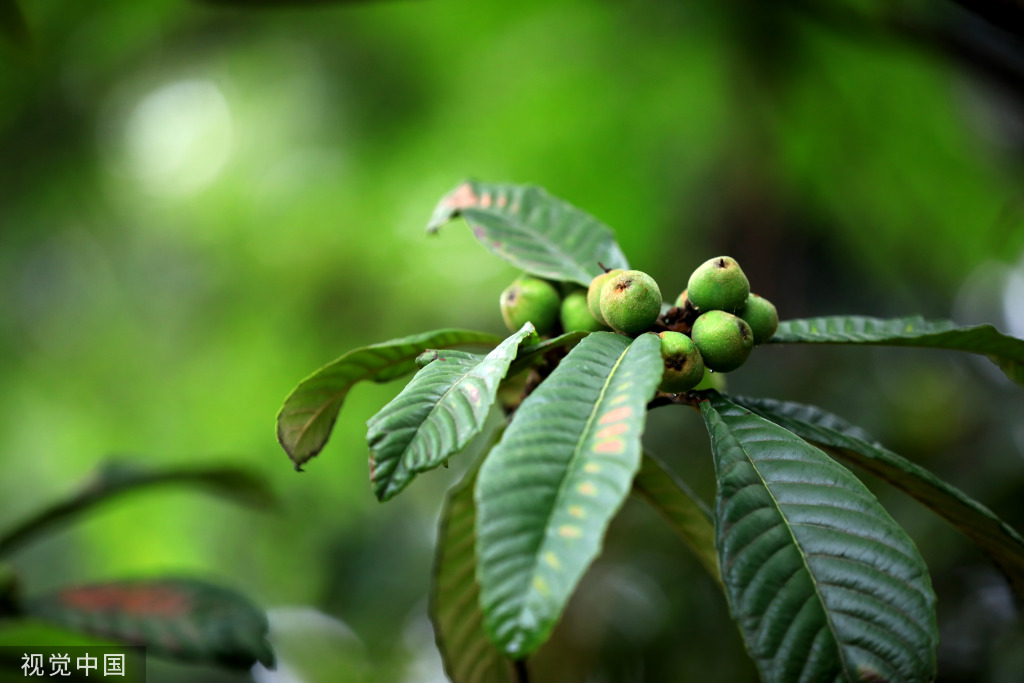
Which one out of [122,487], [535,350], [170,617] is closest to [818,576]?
[535,350]

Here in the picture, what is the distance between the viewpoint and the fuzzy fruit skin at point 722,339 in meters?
0.91

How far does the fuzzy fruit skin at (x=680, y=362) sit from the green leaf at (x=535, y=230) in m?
0.23

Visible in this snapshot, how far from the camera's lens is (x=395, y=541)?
11.8 ft

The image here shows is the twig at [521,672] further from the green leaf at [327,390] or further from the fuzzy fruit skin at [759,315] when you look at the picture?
the fuzzy fruit skin at [759,315]

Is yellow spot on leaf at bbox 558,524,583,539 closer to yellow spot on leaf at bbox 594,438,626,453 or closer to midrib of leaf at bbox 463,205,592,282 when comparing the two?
yellow spot on leaf at bbox 594,438,626,453

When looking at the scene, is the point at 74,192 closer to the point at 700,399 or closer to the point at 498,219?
the point at 498,219

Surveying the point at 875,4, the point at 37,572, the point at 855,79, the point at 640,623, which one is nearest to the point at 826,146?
the point at 855,79

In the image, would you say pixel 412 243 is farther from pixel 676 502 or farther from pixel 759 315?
pixel 759 315

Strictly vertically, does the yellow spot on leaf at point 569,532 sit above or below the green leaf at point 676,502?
below

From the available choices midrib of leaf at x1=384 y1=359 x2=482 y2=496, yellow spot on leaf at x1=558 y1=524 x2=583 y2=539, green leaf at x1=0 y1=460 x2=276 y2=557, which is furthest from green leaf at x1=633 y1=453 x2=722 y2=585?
green leaf at x1=0 y1=460 x2=276 y2=557

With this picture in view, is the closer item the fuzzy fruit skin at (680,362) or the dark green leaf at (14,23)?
the fuzzy fruit skin at (680,362)

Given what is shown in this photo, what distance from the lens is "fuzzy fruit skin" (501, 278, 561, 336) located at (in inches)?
43.3

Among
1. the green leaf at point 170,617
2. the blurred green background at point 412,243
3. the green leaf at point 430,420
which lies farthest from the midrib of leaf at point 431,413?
the blurred green background at point 412,243

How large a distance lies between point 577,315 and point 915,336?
47 cm
